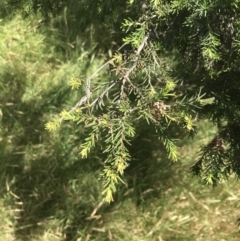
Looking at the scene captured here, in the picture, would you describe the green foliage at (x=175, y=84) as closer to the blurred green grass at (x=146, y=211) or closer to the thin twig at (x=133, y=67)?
the thin twig at (x=133, y=67)

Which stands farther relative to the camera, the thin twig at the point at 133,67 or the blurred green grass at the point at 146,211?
the blurred green grass at the point at 146,211

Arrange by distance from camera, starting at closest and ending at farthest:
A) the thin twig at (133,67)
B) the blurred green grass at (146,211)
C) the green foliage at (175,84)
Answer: the green foliage at (175,84) < the thin twig at (133,67) < the blurred green grass at (146,211)

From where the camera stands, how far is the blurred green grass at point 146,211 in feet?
7.90

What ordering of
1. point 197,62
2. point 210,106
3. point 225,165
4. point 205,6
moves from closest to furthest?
point 205,6, point 210,106, point 225,165, point 197,62

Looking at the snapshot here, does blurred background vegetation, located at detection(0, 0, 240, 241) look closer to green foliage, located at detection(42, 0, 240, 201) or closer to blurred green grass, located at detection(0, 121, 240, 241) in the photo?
blurred green grass, located at detection(0, 121, 240, 241)

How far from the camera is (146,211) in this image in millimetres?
2475

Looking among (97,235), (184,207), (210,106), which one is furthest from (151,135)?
(210,106)

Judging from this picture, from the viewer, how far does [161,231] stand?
2.41 meters

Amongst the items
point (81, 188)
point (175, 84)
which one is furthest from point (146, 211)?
point (175, 84)

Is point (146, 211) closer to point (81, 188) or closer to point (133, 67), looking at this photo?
point (81, 188)

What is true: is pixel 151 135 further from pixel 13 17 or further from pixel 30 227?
pixel 13 17

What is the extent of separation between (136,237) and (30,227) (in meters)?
0.54

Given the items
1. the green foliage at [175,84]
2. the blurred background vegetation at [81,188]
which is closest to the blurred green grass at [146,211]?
the blurred background vegetation at [81,188]

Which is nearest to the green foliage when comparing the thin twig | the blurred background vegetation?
the thin twig
